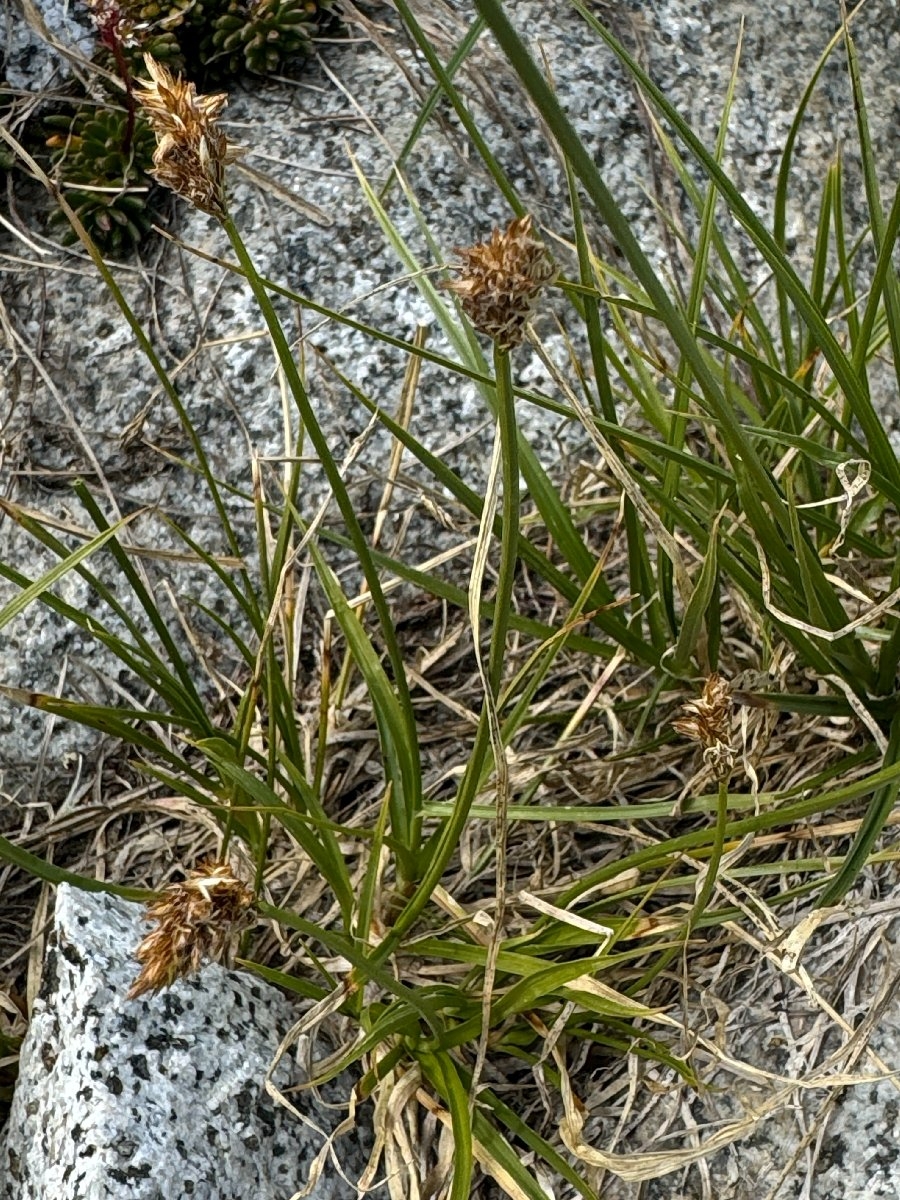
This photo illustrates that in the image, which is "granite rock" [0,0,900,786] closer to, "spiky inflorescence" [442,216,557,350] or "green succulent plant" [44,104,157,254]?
"green succulent plant" [44,104,157,254]

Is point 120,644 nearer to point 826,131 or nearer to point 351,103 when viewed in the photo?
point 351,103

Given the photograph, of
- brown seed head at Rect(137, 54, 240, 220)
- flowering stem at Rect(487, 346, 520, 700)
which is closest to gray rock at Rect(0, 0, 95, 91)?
brown seed head at Rect(137, 54, 240, 220)

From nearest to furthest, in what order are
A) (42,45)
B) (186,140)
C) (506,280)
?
1. (506,280)
2. (186,140)
3. (42,45)

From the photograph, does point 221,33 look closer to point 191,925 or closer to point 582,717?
point 582,717

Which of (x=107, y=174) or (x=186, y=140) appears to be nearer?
(x=186, y=140)

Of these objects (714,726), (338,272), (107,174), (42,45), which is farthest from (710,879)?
(42,45)
